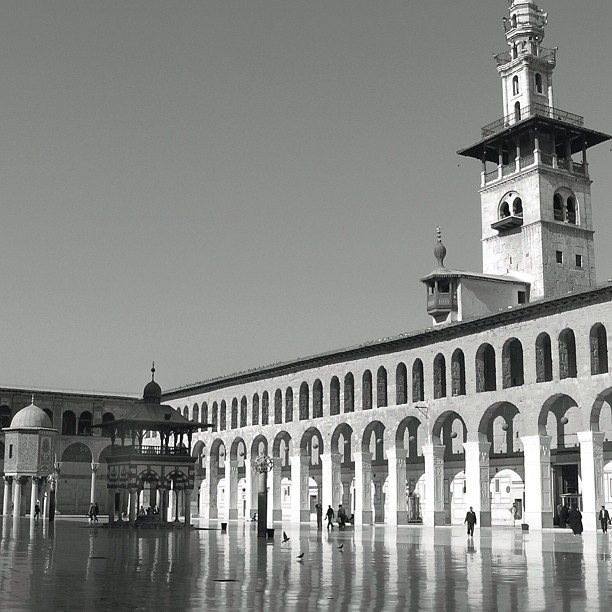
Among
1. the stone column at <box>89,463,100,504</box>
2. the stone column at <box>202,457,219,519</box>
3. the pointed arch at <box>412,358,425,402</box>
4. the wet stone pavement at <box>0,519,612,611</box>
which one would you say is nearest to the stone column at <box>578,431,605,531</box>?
the wet stone pavement at <box>0,519,612,611</box>

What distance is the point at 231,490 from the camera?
69938mm

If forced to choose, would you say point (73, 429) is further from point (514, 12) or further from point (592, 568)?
point (592, 568)

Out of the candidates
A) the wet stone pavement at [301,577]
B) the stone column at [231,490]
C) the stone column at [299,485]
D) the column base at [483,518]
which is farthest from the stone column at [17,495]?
the wet stone pavement at [301,577]

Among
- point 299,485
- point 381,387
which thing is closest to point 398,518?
point 381,387

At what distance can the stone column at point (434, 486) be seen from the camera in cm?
4925

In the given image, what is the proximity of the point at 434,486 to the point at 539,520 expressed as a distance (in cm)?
769

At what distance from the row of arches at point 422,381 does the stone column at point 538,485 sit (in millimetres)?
3039

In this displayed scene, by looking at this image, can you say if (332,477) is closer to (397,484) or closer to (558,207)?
(397,484)

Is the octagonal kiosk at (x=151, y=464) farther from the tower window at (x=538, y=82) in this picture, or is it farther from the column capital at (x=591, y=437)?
the tower window at (x=538, y=82)

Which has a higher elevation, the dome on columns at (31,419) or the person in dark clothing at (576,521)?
the dome on columns at (31,419)

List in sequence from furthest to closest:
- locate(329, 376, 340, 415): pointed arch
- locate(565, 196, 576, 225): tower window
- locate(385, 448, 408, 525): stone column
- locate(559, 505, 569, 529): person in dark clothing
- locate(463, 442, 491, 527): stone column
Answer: locate(565, 196, 576, 225): tower window < locate(329, 376, 340, 415): pointed arch < locate(385, 448, 408, 525): stone column < locate(463, 442, 491, 527): stone column < locate(559, 505, 569, 529): person in dark clothing

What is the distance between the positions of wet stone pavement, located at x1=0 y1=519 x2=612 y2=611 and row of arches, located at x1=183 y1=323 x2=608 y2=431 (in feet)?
50.7

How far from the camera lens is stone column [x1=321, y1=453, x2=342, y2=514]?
56.9 m

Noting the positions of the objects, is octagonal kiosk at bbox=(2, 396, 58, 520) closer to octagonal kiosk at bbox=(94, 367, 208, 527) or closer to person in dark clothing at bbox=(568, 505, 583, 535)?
octagonal kiosk at bbox=(94, 367, 208, 527)
